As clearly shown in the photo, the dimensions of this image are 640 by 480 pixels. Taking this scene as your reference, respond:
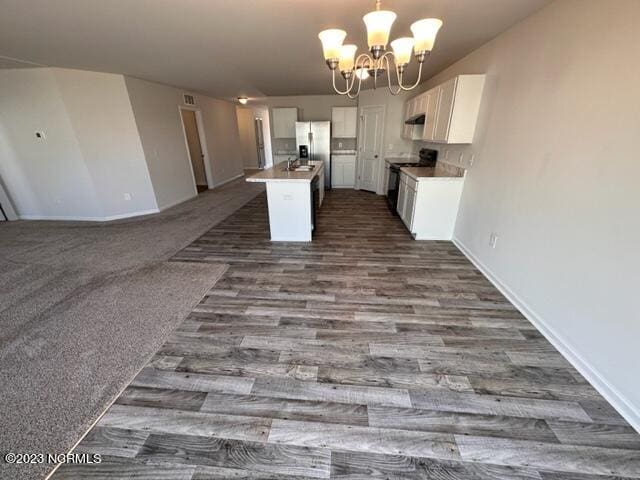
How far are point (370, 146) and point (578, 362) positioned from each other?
5.85 m

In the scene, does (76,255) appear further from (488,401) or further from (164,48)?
(488,401)

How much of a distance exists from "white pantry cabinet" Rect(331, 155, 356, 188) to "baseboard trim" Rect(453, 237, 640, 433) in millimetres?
5123

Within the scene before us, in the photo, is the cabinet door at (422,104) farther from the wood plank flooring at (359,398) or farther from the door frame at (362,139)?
the wood plank flooring at (359,398)

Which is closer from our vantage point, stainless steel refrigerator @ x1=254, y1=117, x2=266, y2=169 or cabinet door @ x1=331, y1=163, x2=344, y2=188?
cabinet door @ x1=331, y1=163, x2=344, y2=188

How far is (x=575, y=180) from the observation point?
187cm

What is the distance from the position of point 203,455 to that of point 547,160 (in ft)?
10.2

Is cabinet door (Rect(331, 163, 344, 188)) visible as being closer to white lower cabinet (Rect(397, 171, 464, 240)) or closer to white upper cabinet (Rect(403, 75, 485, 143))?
white lower cabinet (Rect(397, 171, 464, 240))

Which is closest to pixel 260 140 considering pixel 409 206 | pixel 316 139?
pixel 316 139

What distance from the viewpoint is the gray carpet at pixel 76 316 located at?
58.9 inches

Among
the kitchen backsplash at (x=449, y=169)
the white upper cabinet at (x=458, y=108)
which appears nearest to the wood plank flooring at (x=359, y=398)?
the kitchen backsplash at (x=449, y=169)

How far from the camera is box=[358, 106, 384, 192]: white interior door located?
250 inches

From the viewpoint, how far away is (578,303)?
71.9 inches

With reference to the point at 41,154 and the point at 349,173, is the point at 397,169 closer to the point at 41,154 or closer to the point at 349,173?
the point at 349,173

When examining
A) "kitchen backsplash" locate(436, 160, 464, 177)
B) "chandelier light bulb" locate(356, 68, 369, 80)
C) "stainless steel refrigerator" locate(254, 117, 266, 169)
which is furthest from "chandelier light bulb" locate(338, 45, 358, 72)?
"stainless steel refrigerator" locate(254, 117, 266, 169)
